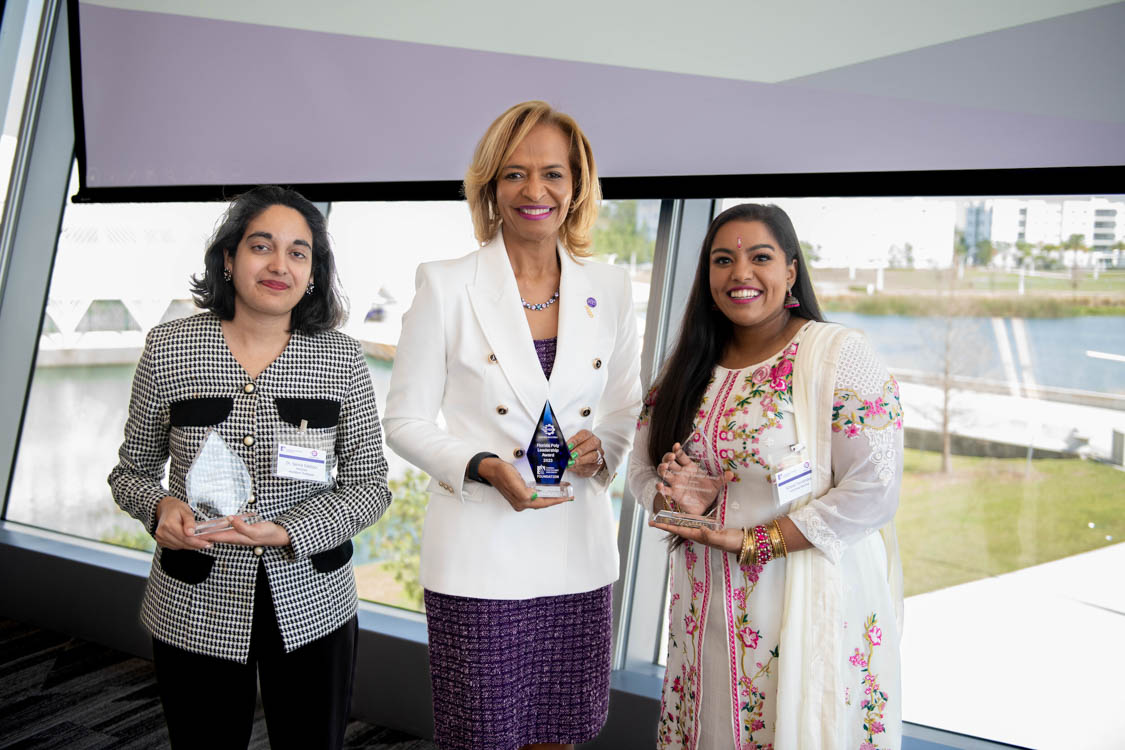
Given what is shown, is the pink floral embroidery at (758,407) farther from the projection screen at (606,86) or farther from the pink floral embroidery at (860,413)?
the projection screen at (606,86)

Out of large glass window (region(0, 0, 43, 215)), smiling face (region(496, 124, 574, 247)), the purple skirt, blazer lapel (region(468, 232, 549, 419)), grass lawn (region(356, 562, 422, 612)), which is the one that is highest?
large glass window (region(0, 0, 43, 215))

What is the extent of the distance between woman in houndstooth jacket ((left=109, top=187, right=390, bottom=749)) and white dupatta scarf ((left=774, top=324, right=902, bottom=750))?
3.15ft

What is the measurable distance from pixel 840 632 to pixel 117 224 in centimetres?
407

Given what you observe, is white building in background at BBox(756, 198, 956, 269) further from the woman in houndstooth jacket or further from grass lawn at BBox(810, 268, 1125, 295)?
the woman in houndstooth jacket

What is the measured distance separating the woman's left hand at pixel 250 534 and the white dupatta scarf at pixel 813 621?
3.49 ft

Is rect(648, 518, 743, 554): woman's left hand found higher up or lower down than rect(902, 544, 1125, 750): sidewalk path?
higher up

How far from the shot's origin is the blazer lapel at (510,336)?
190cm

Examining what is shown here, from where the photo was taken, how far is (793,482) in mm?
1672

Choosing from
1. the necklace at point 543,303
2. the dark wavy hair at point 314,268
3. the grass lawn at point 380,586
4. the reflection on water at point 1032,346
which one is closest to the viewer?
the dark wavy hair at point 314,268

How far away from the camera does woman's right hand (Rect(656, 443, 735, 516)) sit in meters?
1.79

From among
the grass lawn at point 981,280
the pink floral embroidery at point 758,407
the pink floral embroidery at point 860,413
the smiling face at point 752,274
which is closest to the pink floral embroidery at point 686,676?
the pink floral embroidery at point 758,407

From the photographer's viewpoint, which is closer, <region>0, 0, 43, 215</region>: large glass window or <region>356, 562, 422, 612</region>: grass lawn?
<region>356, 562, 422, 612</region>: grass lawn

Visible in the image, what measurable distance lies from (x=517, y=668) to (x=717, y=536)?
0.60 metres

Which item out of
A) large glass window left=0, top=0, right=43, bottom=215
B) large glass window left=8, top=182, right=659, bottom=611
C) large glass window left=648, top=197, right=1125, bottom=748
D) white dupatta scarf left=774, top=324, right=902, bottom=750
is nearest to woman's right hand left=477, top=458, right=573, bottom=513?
white dupatta scarf left=774, top=324, right=902, bottom=750
